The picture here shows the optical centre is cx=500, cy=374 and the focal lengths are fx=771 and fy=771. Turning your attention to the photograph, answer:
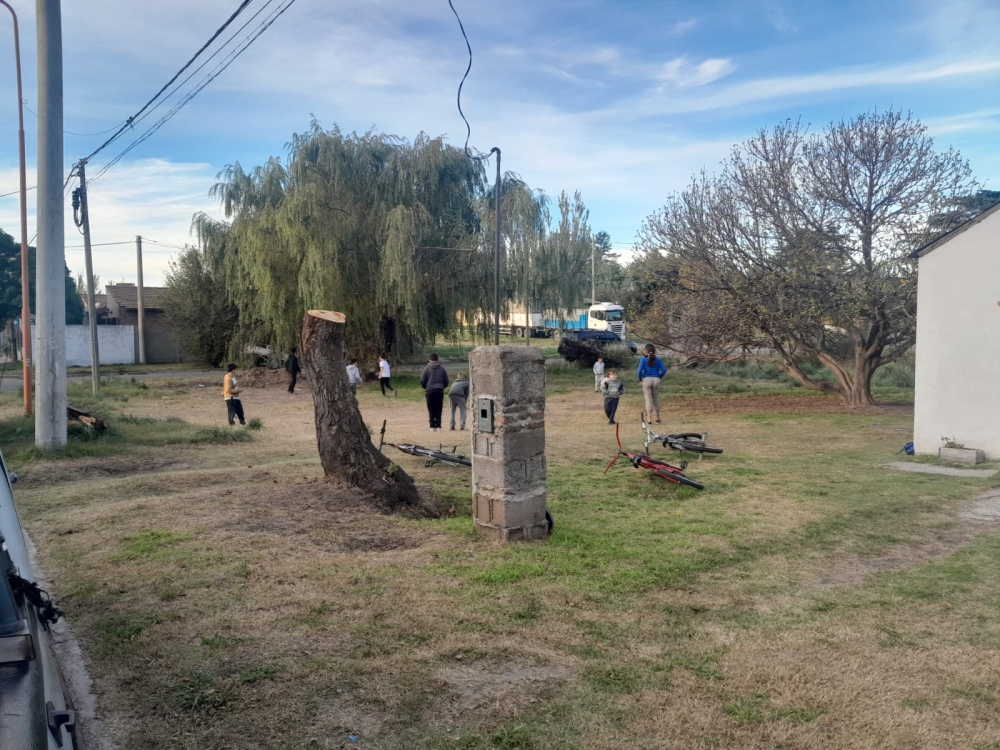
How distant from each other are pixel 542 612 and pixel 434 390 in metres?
9.53

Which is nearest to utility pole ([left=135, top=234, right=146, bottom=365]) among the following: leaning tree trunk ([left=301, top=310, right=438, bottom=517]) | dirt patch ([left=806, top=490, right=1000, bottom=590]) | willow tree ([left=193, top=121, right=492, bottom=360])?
willow tree ([left=193, top=121, right=492, bottom=360])

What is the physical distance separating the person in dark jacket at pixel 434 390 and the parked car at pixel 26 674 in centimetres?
1132

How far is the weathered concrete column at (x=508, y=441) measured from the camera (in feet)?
20.9

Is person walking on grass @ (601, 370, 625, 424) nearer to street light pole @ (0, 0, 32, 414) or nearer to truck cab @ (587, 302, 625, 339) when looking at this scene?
street light pole @ (0, 0, 32, 414)

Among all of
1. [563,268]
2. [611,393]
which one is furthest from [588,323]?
[611,393]

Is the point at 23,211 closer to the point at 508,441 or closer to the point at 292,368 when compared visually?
the point at 292,368

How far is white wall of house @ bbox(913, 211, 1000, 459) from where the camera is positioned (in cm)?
1031

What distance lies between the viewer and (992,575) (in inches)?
226

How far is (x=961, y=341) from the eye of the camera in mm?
10609

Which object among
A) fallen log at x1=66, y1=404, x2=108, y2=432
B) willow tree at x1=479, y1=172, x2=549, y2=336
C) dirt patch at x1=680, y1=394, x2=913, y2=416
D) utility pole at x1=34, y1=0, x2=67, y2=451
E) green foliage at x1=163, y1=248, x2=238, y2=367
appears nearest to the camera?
utility pole at x1=34, y1=0, x2=67, y2=451

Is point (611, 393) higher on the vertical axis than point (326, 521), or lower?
higher

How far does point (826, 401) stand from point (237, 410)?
13.6 m

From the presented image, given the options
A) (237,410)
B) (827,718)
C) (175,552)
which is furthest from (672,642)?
(237,410)

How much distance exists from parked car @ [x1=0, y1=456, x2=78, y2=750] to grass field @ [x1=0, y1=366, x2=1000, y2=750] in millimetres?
1017
